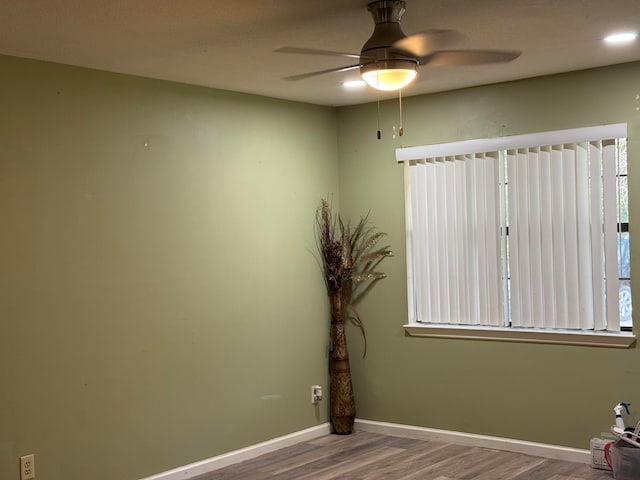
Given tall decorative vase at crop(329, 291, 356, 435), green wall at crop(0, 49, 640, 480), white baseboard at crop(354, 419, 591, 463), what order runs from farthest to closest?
1. tall decorative vase at crop(329, 291, 356, 435)
2. white baseboard at crop(354, 419, 591, 463)
3. green wall at crop(0, 49, 640, 480)

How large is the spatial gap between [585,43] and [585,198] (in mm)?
1121

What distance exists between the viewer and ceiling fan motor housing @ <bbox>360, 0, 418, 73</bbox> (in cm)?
338

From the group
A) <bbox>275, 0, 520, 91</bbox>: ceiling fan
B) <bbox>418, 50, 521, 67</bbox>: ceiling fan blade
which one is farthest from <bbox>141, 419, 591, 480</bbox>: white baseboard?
<bbox>275, 0, 520, 91</bbox>: ceiling fan

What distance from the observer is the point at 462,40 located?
4062mm

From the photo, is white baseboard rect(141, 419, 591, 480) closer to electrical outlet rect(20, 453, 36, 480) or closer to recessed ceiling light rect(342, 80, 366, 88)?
electrical outlet rect(20, 453, 36, 480)

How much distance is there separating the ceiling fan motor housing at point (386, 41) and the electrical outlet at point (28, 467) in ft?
8.59

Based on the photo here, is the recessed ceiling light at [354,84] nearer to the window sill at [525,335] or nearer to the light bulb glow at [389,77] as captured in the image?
the light bulb glow at [389,77]

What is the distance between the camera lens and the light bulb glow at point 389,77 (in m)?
3.43

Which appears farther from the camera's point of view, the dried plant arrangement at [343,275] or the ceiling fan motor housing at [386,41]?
the dried plant arrangement at [343,275]

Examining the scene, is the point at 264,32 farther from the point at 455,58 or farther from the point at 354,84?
the point at 354,84

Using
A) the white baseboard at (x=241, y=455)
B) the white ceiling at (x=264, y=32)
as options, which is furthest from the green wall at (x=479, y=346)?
the white baseboard at (x=241, y=455)

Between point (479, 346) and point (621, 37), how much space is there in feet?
7.45

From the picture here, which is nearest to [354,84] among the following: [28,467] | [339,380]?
[339,380]

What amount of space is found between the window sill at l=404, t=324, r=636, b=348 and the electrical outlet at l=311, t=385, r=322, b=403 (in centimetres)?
78
